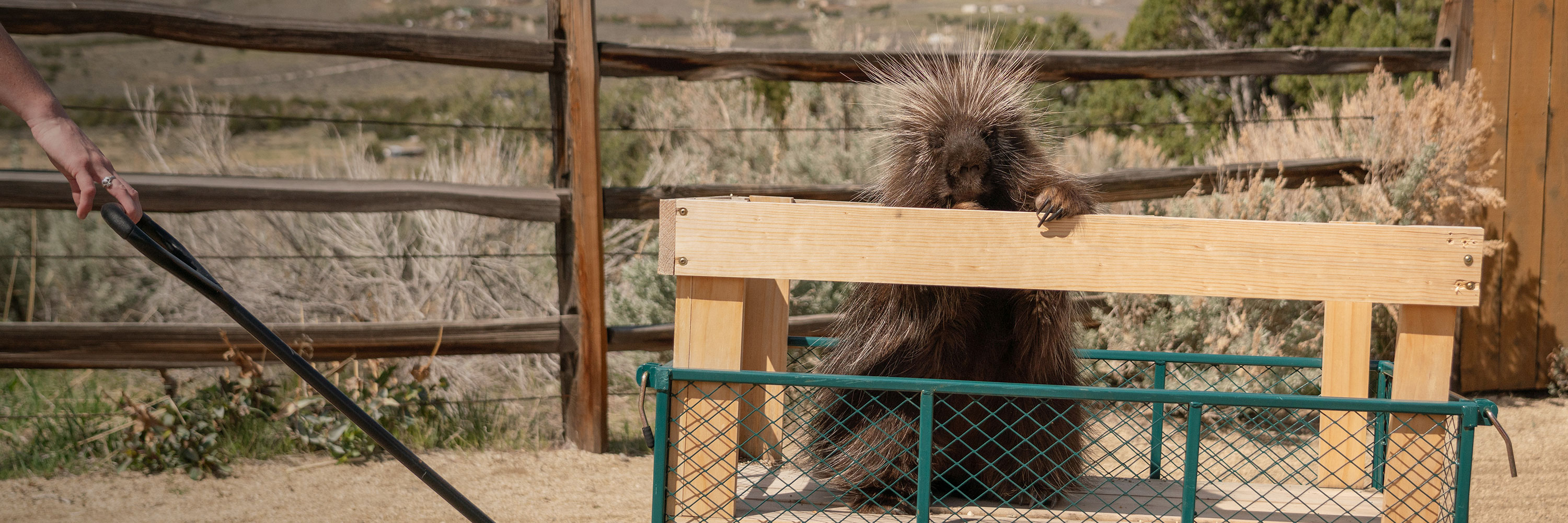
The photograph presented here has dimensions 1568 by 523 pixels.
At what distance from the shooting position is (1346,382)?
2410 millimetres

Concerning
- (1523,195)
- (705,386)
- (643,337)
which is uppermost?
(1523,195)

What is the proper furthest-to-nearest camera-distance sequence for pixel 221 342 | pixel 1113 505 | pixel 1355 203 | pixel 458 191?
pixel 1355 203
pixel 458 191
pixel 221 342
pixel 1113 505

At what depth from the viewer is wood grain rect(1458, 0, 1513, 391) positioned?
447cm

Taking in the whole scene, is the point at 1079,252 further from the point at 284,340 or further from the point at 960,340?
the point at 284,340

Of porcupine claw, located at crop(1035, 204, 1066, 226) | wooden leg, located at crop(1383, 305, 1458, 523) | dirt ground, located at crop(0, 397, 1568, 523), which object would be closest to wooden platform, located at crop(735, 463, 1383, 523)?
wooden leg, located at crop(1383, 305, 1458, 523)

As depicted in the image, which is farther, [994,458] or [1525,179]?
Answer: [1525,179]

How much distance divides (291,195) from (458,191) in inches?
24.3

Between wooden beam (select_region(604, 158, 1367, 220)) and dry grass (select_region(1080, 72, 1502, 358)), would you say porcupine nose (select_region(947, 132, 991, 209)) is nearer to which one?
wooden beam (select_region(604, 158, 1367, 220))

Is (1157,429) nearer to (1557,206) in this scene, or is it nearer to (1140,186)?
(1140,186)

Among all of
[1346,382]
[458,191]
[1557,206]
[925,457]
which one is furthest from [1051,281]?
[1557,206]

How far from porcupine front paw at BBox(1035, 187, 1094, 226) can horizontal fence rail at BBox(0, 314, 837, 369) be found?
6.52 feet

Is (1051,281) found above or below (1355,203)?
below

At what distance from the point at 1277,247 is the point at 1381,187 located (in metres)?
3.47

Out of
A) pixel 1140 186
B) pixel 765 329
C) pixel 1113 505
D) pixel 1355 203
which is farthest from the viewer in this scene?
pixel 1355 203
